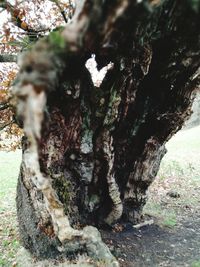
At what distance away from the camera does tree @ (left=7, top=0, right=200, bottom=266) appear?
5.54 m

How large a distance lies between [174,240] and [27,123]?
6.23 m

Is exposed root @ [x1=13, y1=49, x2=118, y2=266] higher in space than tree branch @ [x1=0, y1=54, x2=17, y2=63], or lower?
A: lower

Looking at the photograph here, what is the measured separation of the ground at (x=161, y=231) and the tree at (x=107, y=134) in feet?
2.26

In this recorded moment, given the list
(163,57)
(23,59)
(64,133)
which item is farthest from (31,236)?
(23,59)

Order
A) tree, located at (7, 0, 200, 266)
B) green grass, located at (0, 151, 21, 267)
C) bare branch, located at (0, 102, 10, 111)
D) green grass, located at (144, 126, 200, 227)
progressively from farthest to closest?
green grass, located at (144, 126, 200, 227) < green grass, located at (0, 151, 21, 267) < bare branch, located at (0, 102, 10, 111) < tree, located at (7, 0, 200, 266)

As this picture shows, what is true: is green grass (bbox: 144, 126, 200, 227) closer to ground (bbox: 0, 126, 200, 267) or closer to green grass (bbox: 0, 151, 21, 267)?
ground (bbox: 0, 126, 200, 267)

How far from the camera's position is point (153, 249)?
722 centimetres

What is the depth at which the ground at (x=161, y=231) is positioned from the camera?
6.90 meters

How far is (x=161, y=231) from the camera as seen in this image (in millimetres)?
8250

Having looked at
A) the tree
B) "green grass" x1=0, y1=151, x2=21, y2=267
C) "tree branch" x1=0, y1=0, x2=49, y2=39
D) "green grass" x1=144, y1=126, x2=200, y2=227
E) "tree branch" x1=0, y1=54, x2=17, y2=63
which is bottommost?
"green grass" x1=0, y1=151, x2=21, y2=267

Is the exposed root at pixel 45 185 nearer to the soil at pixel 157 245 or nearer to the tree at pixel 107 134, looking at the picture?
the tree at pixel 107 134

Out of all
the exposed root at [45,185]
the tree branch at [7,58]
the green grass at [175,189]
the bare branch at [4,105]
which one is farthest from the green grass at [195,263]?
the tree branch at [7,58]

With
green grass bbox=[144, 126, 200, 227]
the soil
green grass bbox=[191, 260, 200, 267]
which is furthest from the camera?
green grass bbox=[144, 126, 200, 227]

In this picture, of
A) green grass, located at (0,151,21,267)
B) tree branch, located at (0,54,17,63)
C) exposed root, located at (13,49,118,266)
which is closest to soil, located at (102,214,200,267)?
exposed root, located at (13,49,118,266)
